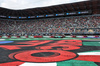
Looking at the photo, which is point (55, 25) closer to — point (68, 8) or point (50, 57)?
point (68, 8)

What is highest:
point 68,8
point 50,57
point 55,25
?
point 68,8

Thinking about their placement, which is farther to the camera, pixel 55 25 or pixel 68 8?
pixel 55 25

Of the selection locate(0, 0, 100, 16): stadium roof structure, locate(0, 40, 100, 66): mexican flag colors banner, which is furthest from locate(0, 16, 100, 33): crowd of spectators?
locate(0, 40, 100, 66): mexican flag colors banner

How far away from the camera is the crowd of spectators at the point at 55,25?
4062 cm

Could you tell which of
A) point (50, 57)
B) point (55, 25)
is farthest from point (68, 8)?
point (50, 57)

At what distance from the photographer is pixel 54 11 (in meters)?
47.3

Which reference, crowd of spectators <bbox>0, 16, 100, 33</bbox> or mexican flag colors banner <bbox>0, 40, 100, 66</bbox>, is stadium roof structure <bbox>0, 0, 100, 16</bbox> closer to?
crowd of spectators <bbox>0, 16, 100, 33</bbox>

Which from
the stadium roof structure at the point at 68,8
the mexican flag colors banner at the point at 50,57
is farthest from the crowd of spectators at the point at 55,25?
the mexican flag colors banner at the point at 50,57

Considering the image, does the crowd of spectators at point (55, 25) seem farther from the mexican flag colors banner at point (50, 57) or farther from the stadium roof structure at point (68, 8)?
the mexican flag colors banner at point (50, 57)

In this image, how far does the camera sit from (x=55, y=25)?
46719 mm

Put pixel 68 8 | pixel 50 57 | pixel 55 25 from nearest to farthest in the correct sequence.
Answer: pixel 50 57
pixel 68 8
pixel 55 25

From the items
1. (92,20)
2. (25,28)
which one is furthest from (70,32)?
(25,28)

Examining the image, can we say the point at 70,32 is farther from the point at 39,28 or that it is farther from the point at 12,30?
the point at 12,30

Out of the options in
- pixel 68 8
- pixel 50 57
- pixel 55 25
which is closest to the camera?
pixel 50 57
